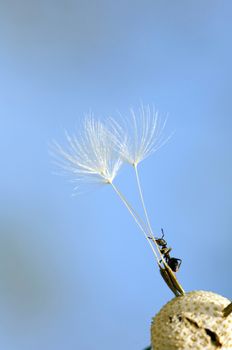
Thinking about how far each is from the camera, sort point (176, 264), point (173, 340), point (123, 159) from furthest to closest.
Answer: point (123, 159) < point (176, 264) < point (173, 340)

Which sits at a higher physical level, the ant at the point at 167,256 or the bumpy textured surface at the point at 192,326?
the ant at the point at 167,256

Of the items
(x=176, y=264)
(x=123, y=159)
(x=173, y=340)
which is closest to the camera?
(x=173, y=340)

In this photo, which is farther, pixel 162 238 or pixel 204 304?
pixel 162 238

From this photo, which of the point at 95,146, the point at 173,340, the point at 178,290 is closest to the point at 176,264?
the point at 178,290

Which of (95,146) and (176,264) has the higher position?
(95,146)

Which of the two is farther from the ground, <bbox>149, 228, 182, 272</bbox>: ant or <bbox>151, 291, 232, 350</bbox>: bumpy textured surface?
<bbox>149, 228, 182, 272</bbox>: ant

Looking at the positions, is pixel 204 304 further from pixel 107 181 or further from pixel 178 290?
pixel 107 181

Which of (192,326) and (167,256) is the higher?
(167,256)

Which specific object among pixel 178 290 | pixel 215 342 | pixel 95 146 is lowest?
pixel 215 342
